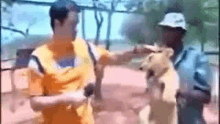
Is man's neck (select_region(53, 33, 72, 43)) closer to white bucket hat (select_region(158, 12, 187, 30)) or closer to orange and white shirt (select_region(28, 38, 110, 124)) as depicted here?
orange and white shirt (select_region(28, 38, 110, 124))

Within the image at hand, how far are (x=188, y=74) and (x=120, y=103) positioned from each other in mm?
407

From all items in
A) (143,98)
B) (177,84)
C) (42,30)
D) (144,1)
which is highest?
(144,1)

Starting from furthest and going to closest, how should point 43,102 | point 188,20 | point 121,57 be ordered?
1. point 188,20
2. point 121,57
3. point 43,102

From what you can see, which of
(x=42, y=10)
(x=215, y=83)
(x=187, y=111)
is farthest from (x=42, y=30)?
(x=215, y=83)

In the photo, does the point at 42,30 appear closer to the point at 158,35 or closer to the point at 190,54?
the point at 158,35

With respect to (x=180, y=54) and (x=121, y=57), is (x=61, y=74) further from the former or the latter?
(x=180, y=54)

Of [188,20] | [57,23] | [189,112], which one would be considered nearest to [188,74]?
[189,112]

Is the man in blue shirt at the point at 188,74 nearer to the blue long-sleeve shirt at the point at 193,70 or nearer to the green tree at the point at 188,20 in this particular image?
the blue long-sleeve shirt at the point at 193,70

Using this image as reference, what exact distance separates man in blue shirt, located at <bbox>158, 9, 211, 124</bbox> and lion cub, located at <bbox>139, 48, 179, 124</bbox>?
0.02 metres

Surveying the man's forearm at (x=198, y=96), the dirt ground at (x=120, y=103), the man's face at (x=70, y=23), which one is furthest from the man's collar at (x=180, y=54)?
the man's face at (x=70, y=23)

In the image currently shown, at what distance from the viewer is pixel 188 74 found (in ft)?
2.72

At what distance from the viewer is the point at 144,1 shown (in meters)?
1.09

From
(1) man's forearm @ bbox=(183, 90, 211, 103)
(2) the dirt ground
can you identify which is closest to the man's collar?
(1) man's forearm @ bbox=(183, 90, 211, 103)

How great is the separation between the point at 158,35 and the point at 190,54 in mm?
197
